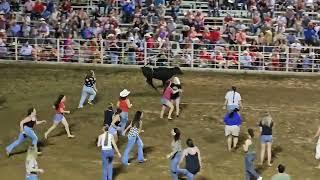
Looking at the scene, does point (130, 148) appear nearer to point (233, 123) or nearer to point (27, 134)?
point (27, 134)

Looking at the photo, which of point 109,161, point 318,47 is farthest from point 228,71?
point 109,161

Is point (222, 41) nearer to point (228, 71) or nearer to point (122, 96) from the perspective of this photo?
point (228, 71)

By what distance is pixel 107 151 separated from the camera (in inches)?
626

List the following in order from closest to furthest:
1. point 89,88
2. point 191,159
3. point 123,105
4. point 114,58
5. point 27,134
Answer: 1. point 191,159
2. point 27,134
3. point 123,105
4. point 89,88
5. point 114,58

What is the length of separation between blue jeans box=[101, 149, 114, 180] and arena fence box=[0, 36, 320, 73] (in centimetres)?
1191

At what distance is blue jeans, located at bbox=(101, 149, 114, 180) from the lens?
52.3ft

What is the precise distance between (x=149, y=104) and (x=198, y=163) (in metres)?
7.65

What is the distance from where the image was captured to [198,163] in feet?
50.3

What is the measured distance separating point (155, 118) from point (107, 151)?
5.57 meters

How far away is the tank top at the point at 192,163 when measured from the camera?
15.3 metres

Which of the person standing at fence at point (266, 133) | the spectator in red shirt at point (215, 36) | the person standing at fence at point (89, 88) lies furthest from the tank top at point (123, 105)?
the spectator in red shirt at point (215, 36)

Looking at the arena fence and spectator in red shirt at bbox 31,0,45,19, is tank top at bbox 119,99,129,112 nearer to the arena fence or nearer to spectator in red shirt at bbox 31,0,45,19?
the arena fence

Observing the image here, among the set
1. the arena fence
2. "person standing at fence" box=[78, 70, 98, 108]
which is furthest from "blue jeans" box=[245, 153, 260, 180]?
the arena fence

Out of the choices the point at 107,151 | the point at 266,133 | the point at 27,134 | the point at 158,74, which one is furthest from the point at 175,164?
the point at 158,74
